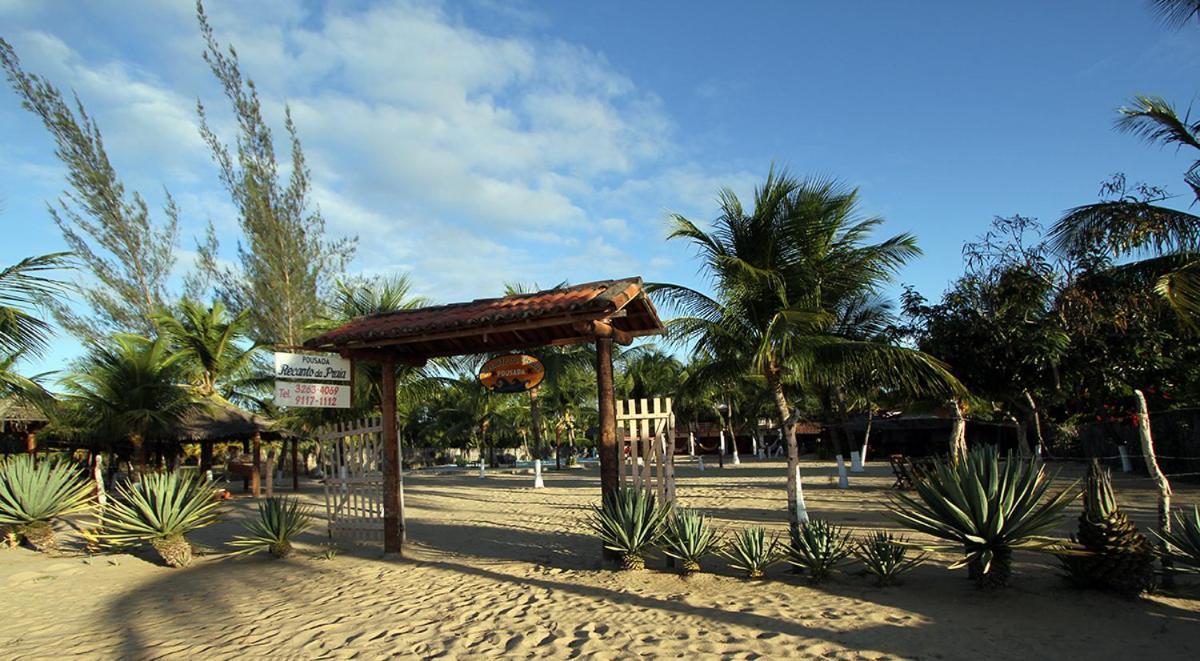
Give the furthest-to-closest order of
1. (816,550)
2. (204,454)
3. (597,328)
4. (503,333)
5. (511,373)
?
1. (204,454)
2. (503,333)
3. (511,373)
4. (597,328)
5. (816,550)

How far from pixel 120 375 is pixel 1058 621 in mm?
18309

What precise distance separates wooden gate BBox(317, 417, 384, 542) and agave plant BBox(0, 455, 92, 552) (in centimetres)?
405

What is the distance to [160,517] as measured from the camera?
30.5 feet

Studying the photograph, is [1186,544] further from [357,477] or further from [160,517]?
[160,517]

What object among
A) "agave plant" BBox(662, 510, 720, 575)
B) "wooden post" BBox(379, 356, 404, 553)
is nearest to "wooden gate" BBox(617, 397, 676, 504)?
"agave plant" BBox(662, 510, 720, 575)

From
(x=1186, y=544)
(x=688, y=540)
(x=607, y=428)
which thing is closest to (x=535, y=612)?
(x=688, y=540)

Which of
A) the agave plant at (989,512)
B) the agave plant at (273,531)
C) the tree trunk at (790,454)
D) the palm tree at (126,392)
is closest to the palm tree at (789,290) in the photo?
the tree trunk at (790,454)

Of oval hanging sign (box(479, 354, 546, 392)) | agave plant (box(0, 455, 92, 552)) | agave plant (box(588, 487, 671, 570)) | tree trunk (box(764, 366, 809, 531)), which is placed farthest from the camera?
agave plant (box(0, 455, 92, 552))

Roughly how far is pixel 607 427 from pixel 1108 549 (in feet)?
16.1

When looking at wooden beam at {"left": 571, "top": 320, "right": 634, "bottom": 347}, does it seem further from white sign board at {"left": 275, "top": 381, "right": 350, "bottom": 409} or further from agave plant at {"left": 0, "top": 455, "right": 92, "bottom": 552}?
agave plant at {"left": 0, "top": 455, "right": 92, "bottom": 552}

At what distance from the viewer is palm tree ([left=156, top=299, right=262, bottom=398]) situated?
19.4 m

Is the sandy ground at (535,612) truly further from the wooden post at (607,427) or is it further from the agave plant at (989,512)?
the wooden post at (607,427)

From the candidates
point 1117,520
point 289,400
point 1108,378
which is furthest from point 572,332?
point 1108,378

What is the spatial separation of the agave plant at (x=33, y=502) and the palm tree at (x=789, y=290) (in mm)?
10234
